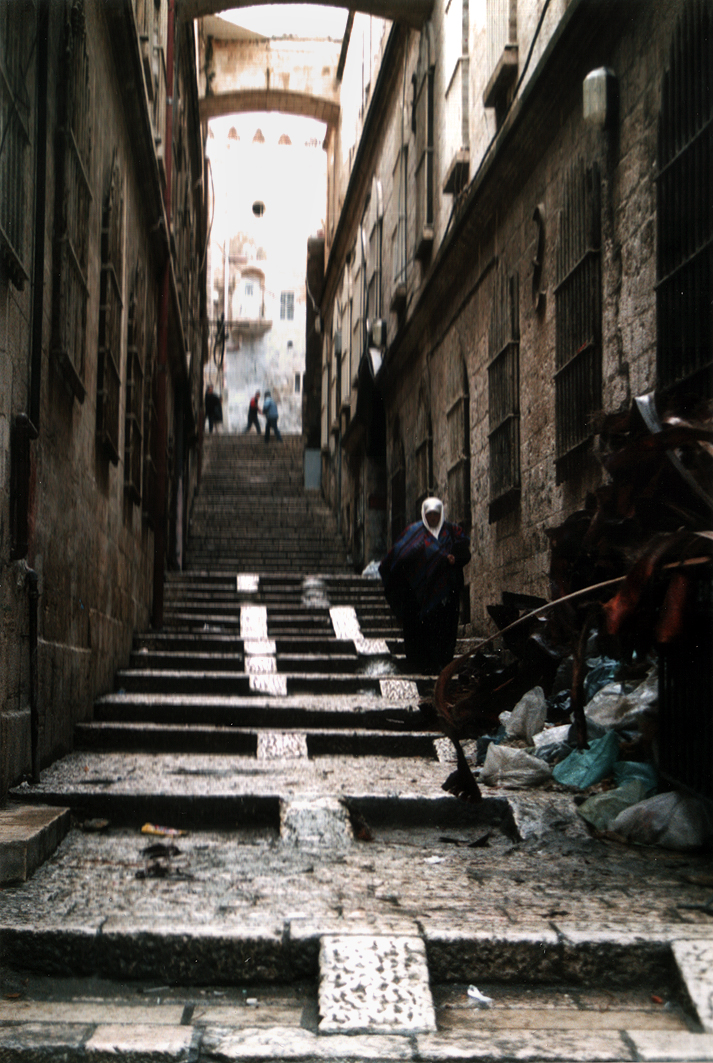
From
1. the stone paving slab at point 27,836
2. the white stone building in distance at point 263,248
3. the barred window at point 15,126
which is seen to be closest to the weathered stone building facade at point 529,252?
A: the barred window at point 15,126

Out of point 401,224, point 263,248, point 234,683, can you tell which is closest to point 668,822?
point 234,683

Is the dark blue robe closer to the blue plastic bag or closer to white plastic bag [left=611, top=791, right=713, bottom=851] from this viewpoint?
the blue plastic bag

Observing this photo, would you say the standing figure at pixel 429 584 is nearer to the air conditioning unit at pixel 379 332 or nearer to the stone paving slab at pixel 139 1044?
the stone paving slab at pixel 139 1044

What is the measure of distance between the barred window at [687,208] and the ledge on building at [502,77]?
3460mm

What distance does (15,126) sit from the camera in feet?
15.4

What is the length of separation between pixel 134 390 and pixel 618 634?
6438mm

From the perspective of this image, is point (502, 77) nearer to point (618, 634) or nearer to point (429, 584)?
point (429, 584)

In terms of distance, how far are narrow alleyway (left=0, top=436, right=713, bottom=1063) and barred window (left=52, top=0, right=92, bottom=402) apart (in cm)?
234

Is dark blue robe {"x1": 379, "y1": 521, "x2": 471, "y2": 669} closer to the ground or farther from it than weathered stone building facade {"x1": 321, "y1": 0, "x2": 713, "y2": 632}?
closer to the ground

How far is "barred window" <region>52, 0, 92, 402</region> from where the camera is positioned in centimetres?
571

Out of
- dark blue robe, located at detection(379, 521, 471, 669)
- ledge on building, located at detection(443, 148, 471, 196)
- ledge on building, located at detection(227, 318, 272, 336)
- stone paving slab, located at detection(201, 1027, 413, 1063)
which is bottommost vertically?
stone paving slab, located at detection(201, 1027, 413, 1063)

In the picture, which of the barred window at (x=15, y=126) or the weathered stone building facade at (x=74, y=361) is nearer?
the barred window at (x=15, y=126)

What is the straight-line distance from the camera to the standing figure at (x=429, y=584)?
8875 millimetres

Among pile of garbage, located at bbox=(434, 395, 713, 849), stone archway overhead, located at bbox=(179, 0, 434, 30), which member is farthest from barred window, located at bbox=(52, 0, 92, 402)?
stone archway overhead, located at bbox=(179, 0, 434, 30)
